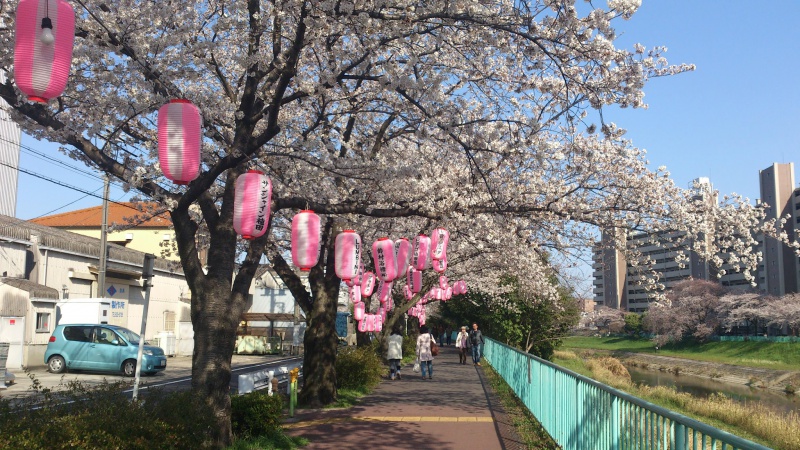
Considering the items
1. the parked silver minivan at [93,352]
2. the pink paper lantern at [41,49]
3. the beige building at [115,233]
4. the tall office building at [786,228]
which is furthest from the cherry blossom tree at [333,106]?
the tall office building at [786,228]

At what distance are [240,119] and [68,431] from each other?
16.7 feet

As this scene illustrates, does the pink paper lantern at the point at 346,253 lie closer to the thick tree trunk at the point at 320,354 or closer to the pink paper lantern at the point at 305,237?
the pink paper lantern at the point at 305,237

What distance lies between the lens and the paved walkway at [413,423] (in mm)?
10781

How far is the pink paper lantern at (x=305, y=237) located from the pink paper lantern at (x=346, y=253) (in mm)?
2230

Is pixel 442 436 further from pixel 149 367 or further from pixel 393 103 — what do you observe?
pixel 149 367

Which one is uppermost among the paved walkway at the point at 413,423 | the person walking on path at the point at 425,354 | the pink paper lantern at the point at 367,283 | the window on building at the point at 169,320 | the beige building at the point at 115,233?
the beige building at the point at 115,233

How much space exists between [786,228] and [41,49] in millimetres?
71299

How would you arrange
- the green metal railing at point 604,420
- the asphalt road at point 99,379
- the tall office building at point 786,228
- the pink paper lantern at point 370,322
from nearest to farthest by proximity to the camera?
the green metal railing at point 604,420 → the asphalt road at point 99,379 → the pink paper lantern at point 370,322 → the tall office building at point 786,228

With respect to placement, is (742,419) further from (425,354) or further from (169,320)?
(169,320)

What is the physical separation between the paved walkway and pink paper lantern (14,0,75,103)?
255 inches

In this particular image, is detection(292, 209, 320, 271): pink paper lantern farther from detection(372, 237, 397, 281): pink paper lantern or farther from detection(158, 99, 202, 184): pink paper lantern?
detection(372, 237, 397, 281): pink paper lantern

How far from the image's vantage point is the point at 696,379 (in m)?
46.3

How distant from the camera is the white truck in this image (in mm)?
25078

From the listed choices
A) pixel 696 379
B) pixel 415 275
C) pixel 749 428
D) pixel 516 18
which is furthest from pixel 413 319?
pixel 516 18
